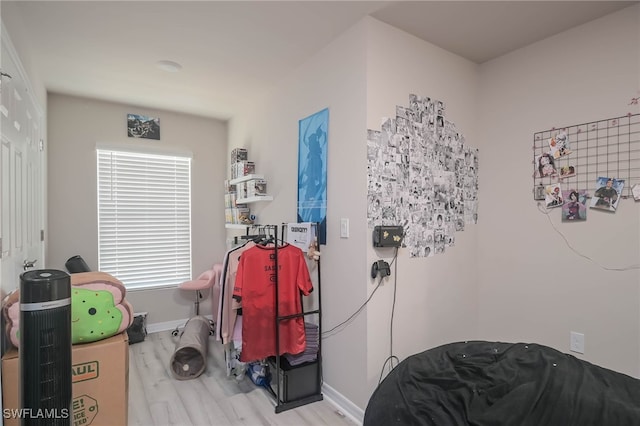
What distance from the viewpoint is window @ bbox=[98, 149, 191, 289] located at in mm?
3875

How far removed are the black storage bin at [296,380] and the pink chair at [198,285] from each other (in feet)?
5.94

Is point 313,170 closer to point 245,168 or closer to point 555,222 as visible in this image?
point 245,168

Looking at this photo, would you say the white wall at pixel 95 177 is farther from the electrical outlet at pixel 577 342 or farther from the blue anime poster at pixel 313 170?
the electrical outlet at pixel 577 342

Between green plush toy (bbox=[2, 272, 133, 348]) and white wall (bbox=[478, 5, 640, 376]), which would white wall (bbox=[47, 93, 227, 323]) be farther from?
white wall (bbox=[478, 5, 640, 376])

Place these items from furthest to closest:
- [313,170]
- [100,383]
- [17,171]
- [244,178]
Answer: [244,178] < [313,170] < [17,171] < [100,383]

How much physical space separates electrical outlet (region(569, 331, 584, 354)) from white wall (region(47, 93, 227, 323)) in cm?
386

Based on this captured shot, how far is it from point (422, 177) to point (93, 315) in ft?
7.70

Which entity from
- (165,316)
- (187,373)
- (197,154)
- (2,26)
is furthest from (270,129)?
(165,316)

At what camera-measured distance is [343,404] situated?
2.38m

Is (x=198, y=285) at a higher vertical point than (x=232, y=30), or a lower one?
lower

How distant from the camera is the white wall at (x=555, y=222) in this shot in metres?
2.12

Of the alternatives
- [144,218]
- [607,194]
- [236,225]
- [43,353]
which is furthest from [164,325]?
[607,194]

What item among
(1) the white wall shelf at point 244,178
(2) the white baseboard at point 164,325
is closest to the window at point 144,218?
(2) the white baseboard at point 164,325

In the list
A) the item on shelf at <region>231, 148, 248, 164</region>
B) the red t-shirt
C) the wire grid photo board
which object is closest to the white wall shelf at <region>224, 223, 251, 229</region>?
the item on shelf at <region>231, 148, 248, 164</region>
